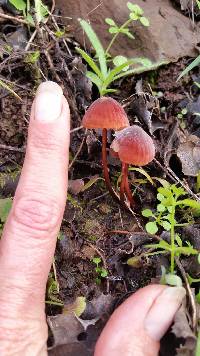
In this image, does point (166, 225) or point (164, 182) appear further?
point (164, 182)

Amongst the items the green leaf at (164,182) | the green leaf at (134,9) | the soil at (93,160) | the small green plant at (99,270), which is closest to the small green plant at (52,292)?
the soil at (93,160)

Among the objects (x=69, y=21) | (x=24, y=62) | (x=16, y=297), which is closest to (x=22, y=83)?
(x=24, y=62)

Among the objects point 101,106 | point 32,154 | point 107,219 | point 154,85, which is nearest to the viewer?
point 32,154

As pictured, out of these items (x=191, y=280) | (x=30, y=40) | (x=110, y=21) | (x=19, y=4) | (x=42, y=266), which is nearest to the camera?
(x=42, y=266)

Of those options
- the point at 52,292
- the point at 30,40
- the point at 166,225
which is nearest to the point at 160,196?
the point at 166,225

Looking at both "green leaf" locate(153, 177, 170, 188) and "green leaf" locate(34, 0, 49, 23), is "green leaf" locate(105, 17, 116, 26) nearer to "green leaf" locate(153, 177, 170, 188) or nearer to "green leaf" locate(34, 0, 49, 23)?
"green leaf" locate(34, 0, 49, 23)

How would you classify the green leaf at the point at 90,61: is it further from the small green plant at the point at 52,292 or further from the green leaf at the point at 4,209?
the small green plant at the point at 52,292

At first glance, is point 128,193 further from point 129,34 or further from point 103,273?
point 129,34

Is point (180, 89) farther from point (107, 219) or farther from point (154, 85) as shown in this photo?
point (107, 219)
